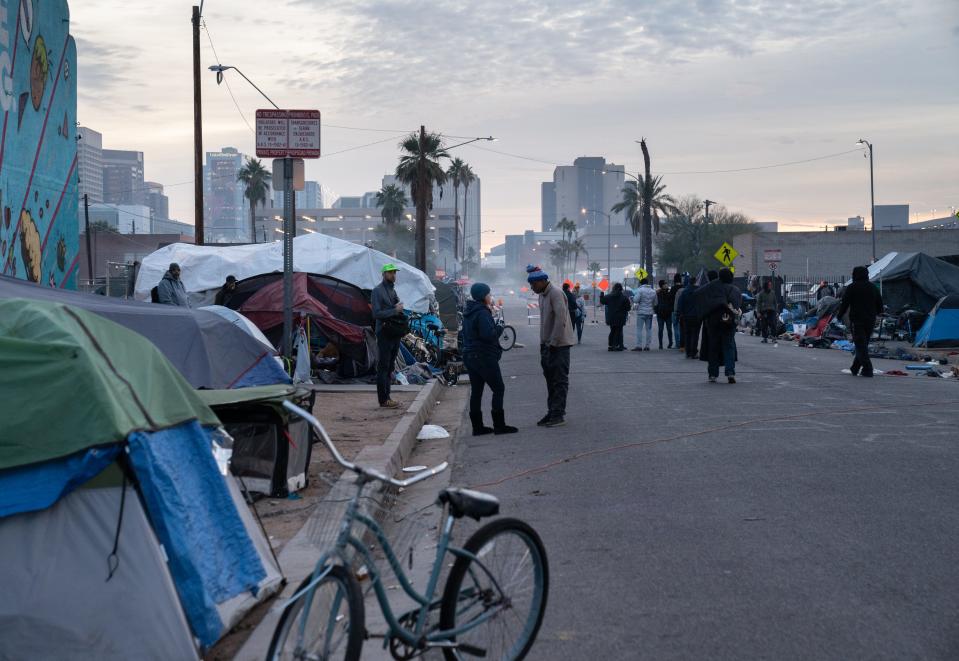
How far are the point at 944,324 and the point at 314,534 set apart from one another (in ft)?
83.2

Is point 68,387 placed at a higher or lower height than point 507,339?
higher

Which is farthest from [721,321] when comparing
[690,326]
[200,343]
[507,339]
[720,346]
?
[507,339]

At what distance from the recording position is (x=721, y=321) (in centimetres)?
1672

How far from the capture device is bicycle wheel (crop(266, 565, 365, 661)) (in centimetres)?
365

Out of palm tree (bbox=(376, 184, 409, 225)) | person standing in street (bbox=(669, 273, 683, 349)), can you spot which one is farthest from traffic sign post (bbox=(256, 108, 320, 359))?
palm tree (bbox=(376, 184, 409, 225))

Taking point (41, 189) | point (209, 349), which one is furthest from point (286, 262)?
point (41, 189)

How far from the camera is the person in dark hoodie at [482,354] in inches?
469

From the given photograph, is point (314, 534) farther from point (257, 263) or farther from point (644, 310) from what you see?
point (644, 310)

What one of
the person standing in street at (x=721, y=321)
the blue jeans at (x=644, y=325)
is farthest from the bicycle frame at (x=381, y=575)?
the blue jeans at (x=644, y=325)

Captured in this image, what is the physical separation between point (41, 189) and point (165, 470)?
9.21m

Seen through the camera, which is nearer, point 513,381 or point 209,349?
point 209,349

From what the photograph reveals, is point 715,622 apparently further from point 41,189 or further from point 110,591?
point 41,189

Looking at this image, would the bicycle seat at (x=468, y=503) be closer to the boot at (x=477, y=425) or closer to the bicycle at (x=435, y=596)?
the bicycle at (x=435, y=596)

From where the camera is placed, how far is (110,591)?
436 cm
